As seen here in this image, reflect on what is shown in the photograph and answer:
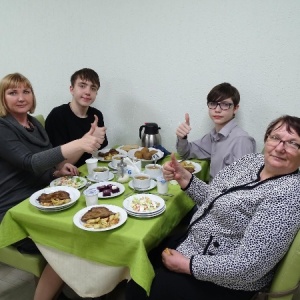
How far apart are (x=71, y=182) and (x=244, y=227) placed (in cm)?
87

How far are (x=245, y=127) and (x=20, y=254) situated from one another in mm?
1524

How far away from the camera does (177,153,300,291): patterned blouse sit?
902 millimetres

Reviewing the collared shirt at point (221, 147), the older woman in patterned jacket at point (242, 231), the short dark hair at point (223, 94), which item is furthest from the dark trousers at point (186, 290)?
the short dark hair at point (223, 94)

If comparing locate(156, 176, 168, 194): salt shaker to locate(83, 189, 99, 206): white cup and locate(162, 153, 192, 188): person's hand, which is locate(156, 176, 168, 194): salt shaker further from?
locate(83, 189, 99, 206): white cup

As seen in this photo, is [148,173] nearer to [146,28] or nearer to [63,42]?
[146,28]

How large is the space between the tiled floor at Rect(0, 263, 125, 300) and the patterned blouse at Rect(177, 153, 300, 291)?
704mm

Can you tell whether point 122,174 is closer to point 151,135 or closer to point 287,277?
point 151,135

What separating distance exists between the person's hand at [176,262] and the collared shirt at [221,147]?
719mm

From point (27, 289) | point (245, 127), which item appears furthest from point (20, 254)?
point (245, 127)

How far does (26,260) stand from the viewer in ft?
4.30

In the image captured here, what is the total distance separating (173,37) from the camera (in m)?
1.92

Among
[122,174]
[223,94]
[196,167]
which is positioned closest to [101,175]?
[122,174]

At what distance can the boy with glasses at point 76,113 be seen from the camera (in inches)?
74.7

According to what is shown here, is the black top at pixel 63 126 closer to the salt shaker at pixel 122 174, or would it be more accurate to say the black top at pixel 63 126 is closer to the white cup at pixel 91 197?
the salt shaker at pixel 122 174
